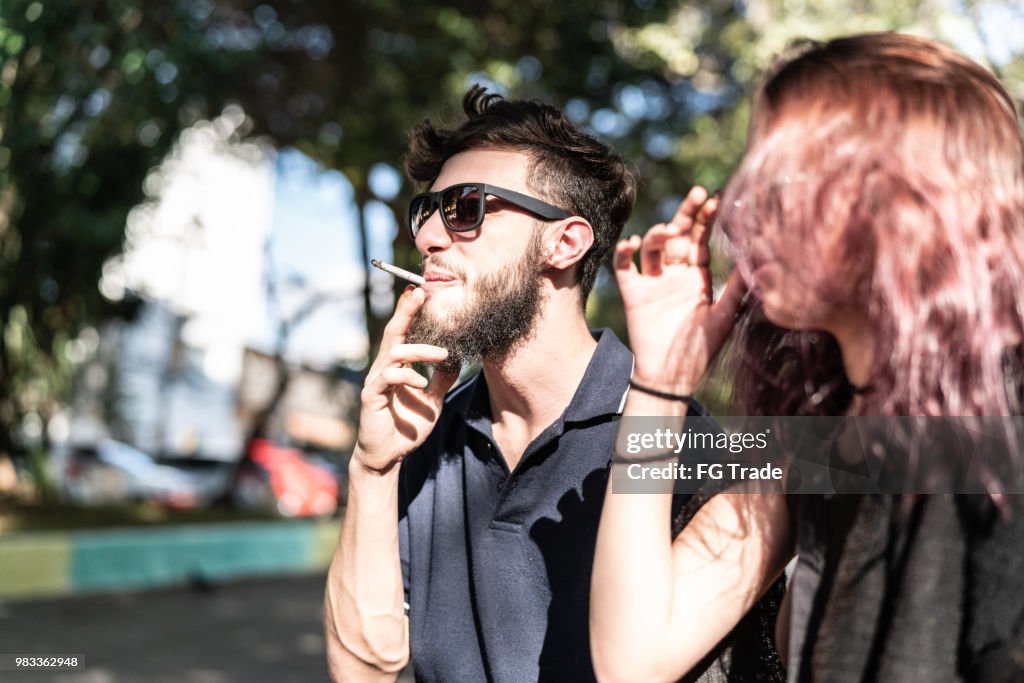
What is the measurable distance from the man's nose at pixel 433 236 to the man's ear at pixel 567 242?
0.23 metres

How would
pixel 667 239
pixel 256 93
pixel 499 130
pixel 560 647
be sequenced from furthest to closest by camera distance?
pixel 256 93 → pixel 499 130 → pixel 560 647 → pixel 667 239

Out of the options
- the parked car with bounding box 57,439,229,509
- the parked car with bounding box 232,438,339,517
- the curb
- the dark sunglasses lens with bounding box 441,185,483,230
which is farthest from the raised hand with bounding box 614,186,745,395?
the parked car with bounding box 232,438,339,517

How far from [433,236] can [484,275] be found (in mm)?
150

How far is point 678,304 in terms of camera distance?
134cm

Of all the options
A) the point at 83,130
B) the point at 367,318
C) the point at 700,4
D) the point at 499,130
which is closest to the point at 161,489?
the point at 367,318

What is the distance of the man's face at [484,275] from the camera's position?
206cm

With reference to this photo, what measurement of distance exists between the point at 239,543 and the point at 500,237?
35.2 feet

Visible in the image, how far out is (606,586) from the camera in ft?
4.41

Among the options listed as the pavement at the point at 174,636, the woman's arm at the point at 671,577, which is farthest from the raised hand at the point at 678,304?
the pavement at the point at 174,636

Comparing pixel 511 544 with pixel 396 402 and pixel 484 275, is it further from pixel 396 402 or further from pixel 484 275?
pixel 484 275

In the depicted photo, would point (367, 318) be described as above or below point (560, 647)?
above

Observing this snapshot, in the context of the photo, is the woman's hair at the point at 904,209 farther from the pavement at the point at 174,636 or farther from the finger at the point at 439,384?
the pavement at the point at 174,636

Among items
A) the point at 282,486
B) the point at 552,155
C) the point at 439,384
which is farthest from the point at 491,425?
the point at 282,486

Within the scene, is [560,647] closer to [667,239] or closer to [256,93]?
[667,239]
